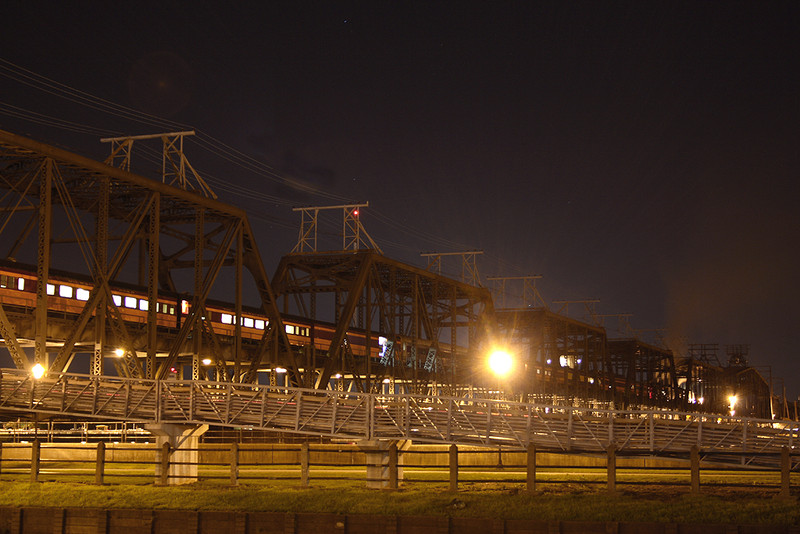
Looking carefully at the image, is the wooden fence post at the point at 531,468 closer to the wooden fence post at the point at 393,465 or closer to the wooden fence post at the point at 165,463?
the wooden fence post at the point at 393,465

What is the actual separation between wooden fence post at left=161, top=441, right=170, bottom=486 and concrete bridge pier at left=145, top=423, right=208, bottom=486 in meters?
0.10

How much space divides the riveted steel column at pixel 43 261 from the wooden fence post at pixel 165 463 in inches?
380

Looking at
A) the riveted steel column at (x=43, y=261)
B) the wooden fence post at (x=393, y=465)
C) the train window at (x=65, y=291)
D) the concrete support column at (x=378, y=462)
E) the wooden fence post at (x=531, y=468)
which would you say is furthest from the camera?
the train window at (x=65, y=291)

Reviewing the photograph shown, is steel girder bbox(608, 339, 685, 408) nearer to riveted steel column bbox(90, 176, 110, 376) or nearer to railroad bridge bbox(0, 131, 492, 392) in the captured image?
railroad bridge bbox(0, 131, 492, 392)

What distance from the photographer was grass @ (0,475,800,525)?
19.8 meters

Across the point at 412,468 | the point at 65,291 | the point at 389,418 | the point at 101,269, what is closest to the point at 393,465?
the point at 389,418

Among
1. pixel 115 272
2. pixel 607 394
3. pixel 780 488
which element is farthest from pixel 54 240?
pixel 607 394

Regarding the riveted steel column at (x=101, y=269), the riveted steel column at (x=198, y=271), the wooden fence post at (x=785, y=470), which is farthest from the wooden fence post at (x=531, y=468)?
the riveted steel column at (x=198, y=271)

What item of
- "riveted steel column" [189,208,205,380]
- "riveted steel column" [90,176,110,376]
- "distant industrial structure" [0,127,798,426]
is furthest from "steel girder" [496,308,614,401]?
"riveted steel column" [90,176,110,376]

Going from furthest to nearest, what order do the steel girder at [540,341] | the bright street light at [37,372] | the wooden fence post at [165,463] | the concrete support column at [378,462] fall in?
the steel girder at [540,341] < the bright street light at [37,372] < the wooden fence post at [165,463] < the concrete support column at [378,462]

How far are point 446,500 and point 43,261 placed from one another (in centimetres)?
1931

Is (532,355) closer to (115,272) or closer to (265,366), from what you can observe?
(265,366)

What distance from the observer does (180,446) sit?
26.5 metres

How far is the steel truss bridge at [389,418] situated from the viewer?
2395cm
